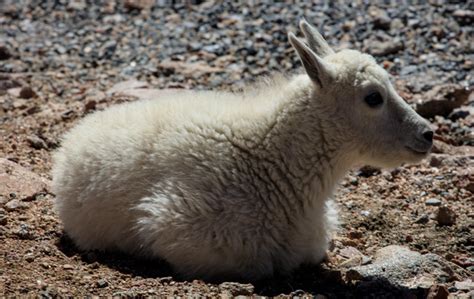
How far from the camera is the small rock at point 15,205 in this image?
8.47 meters

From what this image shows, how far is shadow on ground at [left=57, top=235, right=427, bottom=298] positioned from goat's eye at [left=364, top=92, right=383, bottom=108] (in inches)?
57.2

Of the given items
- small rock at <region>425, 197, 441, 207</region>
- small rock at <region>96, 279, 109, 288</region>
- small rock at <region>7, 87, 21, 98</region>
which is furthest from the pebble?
small rock at <region>7, 87, 21, 98</region>

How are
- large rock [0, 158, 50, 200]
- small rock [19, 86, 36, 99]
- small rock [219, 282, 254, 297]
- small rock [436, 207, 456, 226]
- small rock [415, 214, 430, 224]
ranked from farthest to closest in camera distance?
small rock [19, 86, 36, 99], small rock [415, 214, 430, 224], large rock [0, 158, 50, 200], small rock [436, 207, 456, 226], small rock [219, 282, 254, 297]

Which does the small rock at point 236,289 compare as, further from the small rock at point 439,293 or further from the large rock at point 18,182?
the large rock at point 18,182

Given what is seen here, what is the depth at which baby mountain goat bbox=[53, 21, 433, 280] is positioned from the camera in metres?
7.22

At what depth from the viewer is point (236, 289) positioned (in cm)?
673

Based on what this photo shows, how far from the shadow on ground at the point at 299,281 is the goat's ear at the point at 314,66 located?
1.62 m

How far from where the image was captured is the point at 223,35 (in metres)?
14.9

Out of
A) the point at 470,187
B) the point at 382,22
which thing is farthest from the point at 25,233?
the point at 382,22

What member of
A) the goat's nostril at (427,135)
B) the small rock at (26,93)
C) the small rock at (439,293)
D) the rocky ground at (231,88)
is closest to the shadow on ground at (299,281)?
the rocky ground at (231,88)

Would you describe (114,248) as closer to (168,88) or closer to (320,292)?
(320,292)

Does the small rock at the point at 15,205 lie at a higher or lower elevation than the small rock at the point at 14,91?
higher

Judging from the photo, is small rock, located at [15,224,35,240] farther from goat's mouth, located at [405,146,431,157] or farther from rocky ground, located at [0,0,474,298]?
goat's mouth, located at [405,146,431,157]

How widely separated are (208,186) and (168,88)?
17.1 ft
